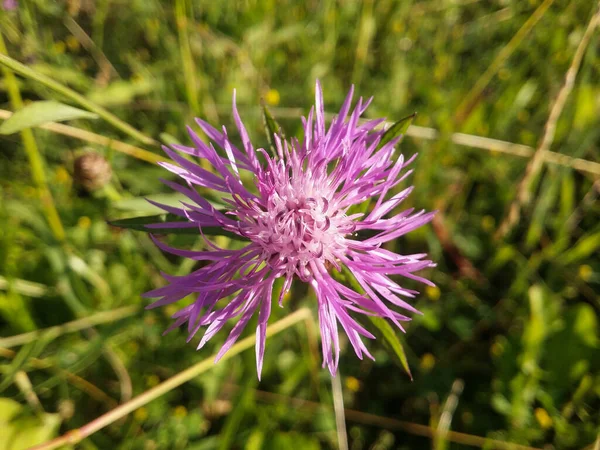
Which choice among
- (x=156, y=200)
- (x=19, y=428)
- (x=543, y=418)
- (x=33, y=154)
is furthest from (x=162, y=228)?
(x=543, y=418)

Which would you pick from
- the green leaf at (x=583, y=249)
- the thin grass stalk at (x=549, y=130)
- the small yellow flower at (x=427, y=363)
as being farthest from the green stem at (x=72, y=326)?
the green leaf at (x=583, y=249)

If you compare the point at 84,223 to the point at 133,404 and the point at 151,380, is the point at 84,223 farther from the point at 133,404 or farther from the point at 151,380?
the point at 133,404

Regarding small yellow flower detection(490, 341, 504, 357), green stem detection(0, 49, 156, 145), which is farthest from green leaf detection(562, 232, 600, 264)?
green stem detection(0, 49, 156, 145)

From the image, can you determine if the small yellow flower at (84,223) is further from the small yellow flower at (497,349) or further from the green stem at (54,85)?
the small yellow flower at (497,349)

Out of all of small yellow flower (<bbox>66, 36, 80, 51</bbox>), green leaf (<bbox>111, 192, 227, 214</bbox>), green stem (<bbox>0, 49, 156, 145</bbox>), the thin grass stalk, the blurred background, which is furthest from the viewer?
small yellow flower (<bbox>66, 36, 80, 51</bbox>)

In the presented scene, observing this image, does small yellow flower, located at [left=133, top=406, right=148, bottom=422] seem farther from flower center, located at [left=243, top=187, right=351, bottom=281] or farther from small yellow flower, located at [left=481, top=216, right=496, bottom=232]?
small yellow flower, located at [left=481, top=216, right=496, bottom=232]

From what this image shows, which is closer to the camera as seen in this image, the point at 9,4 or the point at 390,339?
the point at 390,339
